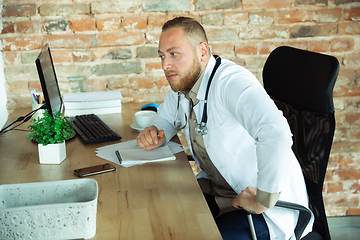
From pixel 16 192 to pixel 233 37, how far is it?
1666 mm

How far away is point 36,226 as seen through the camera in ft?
2.73

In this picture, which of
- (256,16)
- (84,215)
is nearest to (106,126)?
(84,215)

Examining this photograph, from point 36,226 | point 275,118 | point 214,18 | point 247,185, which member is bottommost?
point 247,185

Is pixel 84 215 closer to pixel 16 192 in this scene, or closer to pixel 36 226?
pixel 36 226

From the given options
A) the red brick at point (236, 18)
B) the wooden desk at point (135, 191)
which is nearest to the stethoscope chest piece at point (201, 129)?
the wooden desk at point (135, 191)

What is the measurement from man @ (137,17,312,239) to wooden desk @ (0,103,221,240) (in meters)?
0.16

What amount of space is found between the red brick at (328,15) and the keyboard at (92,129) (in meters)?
1.50

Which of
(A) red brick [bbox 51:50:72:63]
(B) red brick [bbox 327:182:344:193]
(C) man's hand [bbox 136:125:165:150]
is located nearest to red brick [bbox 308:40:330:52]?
(B) red brick [bbox 327:182:344:193]

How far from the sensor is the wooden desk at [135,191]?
91 cm

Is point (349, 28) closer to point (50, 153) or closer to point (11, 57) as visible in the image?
point (50, 153)

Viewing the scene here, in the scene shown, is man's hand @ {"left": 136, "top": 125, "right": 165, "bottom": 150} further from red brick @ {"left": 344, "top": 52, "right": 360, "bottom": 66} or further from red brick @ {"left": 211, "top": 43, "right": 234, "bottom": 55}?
red brick @ {"left": 344, "top": 52, "right": 360, "bottom": 66}

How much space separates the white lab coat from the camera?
108cm

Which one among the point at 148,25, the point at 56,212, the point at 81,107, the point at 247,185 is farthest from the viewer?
the point at 148,25

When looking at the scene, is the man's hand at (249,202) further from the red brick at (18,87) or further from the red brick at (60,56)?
the red brick at (18,87)
